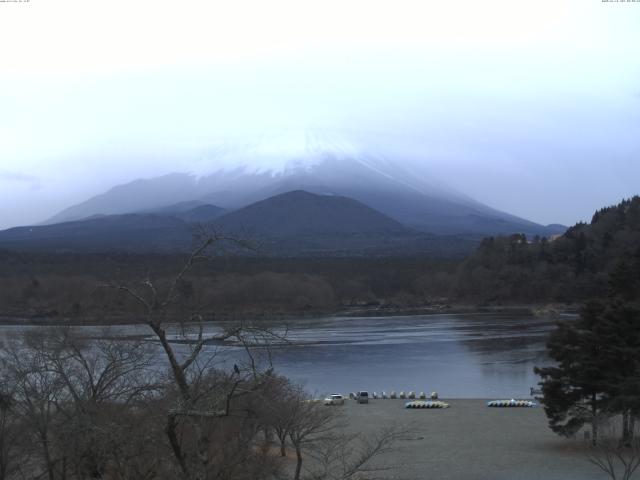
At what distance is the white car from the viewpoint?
1737 centimetres

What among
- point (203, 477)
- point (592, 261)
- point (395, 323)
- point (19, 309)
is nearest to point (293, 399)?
point (203, 477)

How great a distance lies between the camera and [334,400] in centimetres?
1795

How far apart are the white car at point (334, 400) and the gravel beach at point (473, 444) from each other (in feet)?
0.67

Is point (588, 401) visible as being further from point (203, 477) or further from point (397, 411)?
point (203, 477)

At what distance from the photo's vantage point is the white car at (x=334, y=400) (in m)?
17.4

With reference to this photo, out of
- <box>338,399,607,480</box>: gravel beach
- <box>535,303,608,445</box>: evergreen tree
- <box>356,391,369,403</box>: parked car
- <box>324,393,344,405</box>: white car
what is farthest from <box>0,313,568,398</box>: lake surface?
<box>535,303,608,445</box>: evergreen tree

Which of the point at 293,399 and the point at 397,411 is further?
the point at 397,411

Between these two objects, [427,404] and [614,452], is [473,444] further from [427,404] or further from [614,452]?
[427,404]

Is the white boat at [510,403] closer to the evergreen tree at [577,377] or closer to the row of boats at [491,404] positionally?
the row of boats at [491,404]

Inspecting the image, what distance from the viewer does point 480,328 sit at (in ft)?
119

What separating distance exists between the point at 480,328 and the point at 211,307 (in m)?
13.6

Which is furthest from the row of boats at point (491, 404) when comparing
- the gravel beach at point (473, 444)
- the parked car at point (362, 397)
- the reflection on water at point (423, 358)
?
the reflection on water at point (423, 358)

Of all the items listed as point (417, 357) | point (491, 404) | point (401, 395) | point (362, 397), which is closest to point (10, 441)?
point (362, 397)

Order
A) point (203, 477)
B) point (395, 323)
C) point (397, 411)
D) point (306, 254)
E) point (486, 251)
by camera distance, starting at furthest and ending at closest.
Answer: point (306, 254), point (486, 251), point (395, 323), point (397, 411), point (203, 477)
